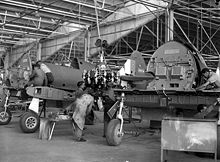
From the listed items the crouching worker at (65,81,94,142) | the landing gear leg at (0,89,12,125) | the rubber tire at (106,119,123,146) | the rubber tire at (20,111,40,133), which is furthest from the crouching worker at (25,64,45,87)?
the rubber tire at (106,119,123,146)

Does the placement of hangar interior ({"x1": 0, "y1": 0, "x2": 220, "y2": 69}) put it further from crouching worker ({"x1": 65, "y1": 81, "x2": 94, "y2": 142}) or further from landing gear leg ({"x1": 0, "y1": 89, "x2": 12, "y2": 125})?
crouching worker ({"x1": 65, "y1": 81, "x2": 94, "y2": 142})

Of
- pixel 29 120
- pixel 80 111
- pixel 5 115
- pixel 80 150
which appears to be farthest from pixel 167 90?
pixel 5 115

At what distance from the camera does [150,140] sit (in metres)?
8.64

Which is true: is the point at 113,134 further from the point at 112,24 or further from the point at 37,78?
the point at 112,24

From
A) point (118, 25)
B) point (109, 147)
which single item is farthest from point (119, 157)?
point (118, 25)

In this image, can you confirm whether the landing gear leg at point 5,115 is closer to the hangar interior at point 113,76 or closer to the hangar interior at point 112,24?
the hangar interior at point 113,76

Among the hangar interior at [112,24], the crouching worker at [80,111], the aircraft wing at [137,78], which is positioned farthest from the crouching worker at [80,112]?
the hangar interior at [112,24]

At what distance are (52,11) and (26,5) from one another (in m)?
1.97

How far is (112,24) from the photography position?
2112 centimetres

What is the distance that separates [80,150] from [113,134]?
2.97 ft

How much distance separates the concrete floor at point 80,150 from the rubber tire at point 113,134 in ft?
0.43

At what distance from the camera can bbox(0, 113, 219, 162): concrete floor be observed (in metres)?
6.14

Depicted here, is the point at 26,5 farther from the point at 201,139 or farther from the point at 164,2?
the point at 201,139

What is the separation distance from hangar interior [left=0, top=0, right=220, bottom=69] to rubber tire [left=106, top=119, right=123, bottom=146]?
7840 millimetres
